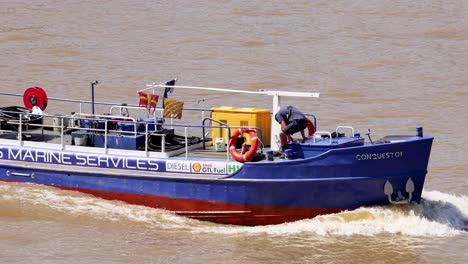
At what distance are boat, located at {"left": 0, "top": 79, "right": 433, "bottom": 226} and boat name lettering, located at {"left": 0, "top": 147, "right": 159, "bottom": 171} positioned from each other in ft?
0.05

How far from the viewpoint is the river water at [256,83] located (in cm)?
1619

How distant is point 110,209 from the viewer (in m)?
17.6

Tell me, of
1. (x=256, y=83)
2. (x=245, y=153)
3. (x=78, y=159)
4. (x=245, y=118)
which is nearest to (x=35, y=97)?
(x=78, y=159)

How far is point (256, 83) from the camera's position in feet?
89.1

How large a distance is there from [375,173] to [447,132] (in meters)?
6.89

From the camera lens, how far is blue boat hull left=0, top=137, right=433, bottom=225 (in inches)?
651

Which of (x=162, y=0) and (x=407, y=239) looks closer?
(x=407, y=239)

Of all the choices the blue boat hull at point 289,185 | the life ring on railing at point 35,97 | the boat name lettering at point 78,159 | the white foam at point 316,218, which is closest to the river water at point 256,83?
the white foam at point 316,218

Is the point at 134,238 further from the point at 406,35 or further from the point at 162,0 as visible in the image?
the point at 162,0

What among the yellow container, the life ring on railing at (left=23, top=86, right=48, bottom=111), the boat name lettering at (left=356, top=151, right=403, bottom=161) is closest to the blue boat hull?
the boat name lettering at (left=356, top=151, right=403, bottom=161)

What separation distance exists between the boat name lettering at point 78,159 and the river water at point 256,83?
0.53 m

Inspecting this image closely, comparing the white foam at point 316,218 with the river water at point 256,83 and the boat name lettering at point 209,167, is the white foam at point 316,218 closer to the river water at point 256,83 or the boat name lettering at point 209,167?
A: the river water at point 256,83

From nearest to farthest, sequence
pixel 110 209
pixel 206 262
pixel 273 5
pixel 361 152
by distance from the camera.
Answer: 1. pixel 206 262
2. pixel 361 152
3. pixel 110 209
4. pixel 273 5

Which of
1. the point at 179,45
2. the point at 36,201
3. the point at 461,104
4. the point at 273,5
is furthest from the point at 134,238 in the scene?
the point at 273,5
